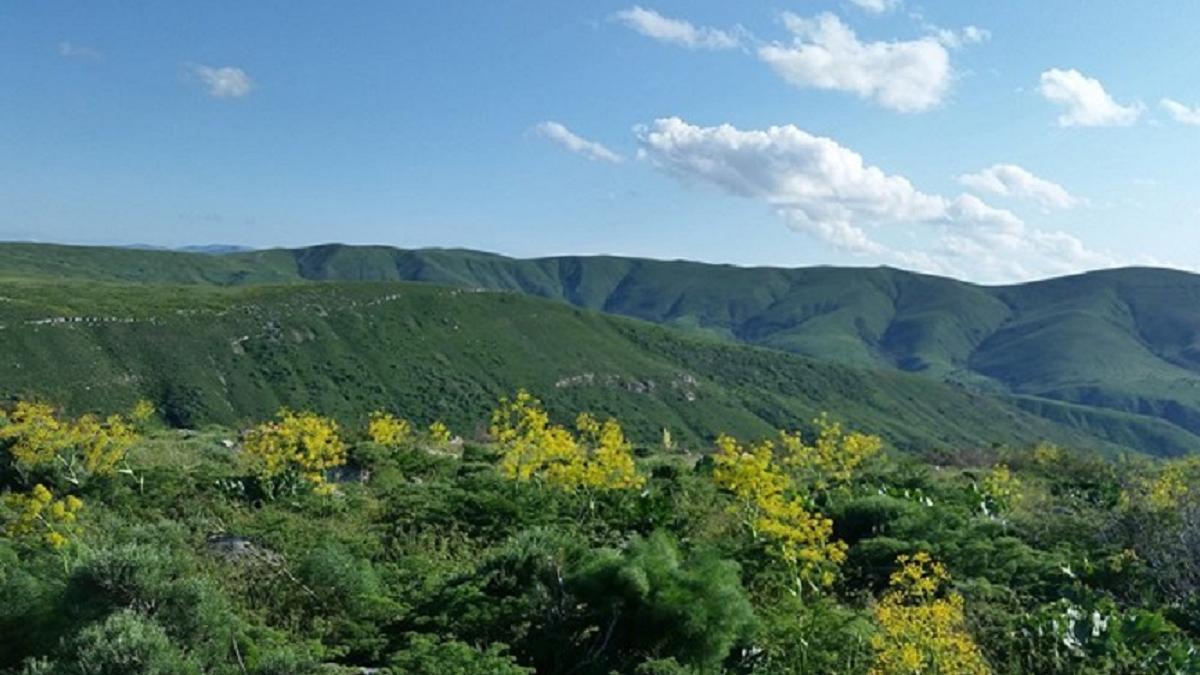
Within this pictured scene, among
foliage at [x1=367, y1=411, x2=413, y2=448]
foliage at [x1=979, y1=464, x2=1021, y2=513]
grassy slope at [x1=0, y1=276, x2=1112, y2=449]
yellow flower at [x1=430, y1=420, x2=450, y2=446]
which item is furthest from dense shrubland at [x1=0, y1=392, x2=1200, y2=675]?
grassy slope at [x1=0, y1=276, x2=1112, y2=449]

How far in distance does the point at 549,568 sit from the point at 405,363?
5386 inches

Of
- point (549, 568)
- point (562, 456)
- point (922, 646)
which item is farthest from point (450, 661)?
point (562, 456)

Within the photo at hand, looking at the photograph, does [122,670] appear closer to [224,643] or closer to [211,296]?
[224,643]

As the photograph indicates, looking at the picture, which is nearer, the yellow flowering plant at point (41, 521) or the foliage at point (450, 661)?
the foliage at point (450, 661)

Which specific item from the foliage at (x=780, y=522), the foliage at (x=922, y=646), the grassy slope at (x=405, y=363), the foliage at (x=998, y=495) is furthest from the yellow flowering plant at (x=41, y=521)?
the grassy slope at (x=405, y=363)

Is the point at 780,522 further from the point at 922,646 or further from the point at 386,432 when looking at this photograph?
the point at 386,432

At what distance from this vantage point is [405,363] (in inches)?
5620

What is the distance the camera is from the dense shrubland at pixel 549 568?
8.30m

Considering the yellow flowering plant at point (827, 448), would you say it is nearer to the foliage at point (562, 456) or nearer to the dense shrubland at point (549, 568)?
the dense shrubland at point (549, 568)

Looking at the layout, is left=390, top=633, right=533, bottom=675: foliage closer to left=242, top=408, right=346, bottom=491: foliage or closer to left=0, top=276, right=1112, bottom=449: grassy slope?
left=242, top=408, right=346, bottom=491: foliage

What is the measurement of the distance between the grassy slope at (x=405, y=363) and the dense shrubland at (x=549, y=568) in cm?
7894

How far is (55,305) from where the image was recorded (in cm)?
12169

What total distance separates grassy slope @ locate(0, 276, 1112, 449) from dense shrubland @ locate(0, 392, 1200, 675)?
7894 cm

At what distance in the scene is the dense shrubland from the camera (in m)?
8.30
